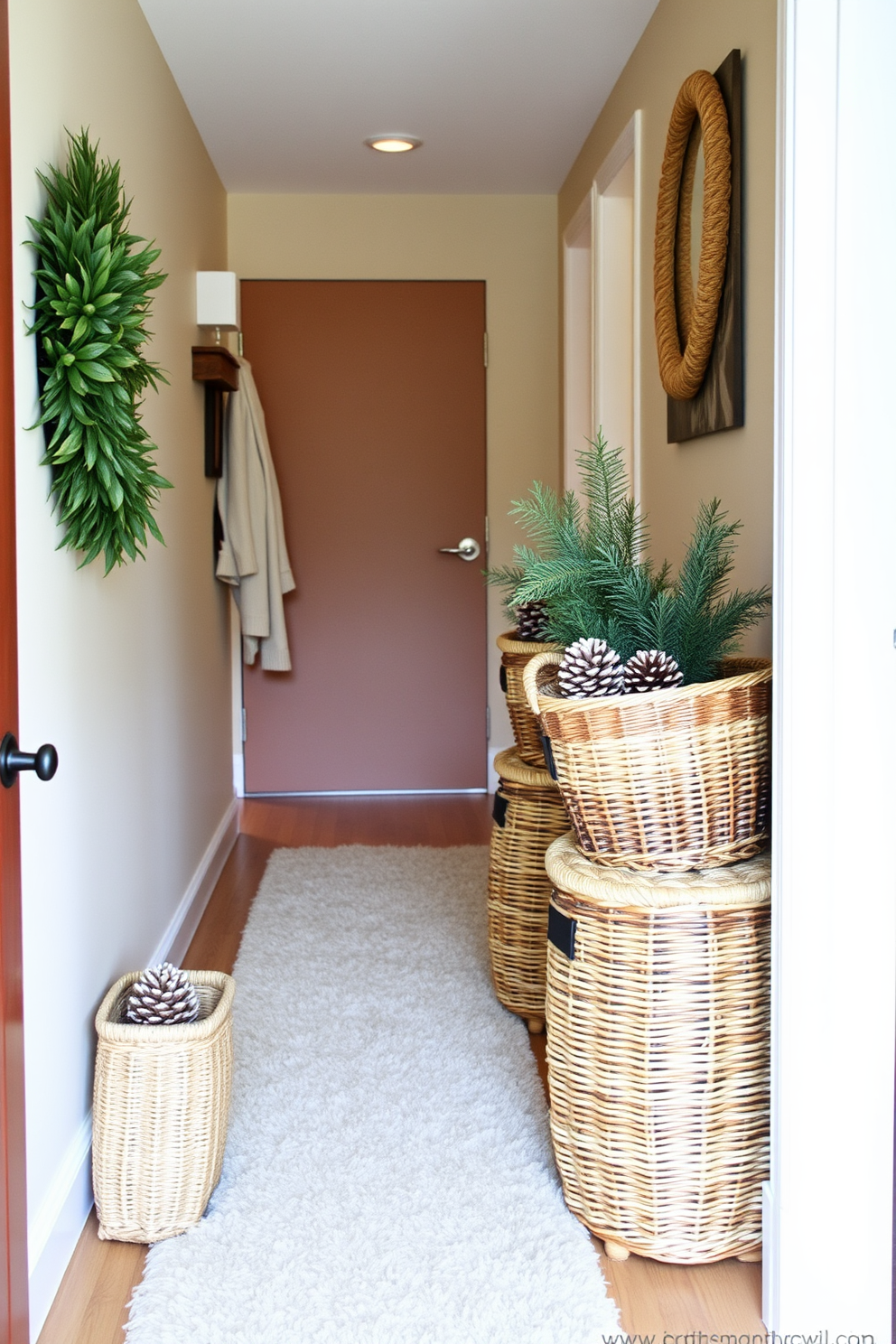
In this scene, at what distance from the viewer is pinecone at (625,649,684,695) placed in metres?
1.61

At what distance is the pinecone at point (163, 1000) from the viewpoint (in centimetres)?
179

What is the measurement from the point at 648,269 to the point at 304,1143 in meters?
2.21

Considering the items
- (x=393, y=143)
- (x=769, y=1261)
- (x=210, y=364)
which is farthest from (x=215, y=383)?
(x=769, y=1261)

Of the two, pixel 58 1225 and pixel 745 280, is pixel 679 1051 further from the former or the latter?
pixel 745 280

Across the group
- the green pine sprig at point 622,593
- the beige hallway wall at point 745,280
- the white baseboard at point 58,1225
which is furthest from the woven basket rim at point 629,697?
the white baseboard at point 58,1225

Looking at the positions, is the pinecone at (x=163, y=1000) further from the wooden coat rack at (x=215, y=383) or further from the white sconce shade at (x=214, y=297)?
the white sconce shade at (x=214, y=297)

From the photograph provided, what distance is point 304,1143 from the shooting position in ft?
6.49

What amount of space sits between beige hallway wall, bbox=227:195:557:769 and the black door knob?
135 inches

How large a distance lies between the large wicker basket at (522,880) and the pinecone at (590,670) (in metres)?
0.74

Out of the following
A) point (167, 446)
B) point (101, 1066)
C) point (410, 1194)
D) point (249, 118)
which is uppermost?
point (249, 118)

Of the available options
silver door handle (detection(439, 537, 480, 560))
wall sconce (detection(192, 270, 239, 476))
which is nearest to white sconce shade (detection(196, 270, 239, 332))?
wall sconce (detection(192, 270, 239, 476))

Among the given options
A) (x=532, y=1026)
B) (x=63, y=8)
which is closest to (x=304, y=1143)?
(x=532, y=1026)

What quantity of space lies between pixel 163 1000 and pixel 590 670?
0.85 meters

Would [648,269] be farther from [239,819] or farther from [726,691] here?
[239,819]
